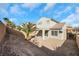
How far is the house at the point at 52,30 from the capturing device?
5.07 feet

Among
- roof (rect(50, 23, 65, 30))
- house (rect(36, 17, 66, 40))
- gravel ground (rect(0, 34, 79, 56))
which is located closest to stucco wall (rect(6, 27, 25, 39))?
gravel ground (rect(0, 34, 79, 56))

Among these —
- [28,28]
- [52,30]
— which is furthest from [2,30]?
[52,30]

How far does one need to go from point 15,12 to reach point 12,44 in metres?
0.29

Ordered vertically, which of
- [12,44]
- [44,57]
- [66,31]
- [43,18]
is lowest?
[44,57]

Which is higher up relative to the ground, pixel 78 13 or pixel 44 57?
pixel 78 13

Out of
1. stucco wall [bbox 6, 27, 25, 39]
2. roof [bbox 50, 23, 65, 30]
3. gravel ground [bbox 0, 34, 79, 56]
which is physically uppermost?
roof [bbox 50, 23, 65, 30]

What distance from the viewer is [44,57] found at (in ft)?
5.01

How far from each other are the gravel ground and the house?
87 mm

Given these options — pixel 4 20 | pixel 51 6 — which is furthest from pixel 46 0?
pixel 4 20

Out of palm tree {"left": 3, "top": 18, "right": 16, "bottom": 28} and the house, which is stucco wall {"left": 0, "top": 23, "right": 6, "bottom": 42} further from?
the house

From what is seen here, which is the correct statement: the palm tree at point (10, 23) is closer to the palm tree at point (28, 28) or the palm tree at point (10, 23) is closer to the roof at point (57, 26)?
the palm tree at point (28, 28)

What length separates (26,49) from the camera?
1.55 meters

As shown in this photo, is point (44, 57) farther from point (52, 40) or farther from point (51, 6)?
point (51, 6)

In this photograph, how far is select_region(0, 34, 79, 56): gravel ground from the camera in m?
1.53
